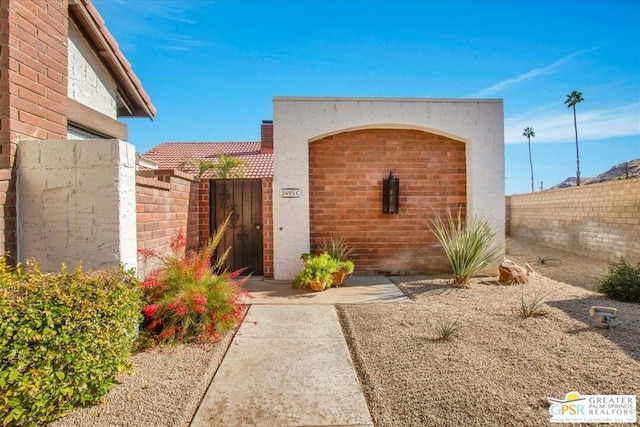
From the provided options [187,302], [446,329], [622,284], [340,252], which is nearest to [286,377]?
[187,302]

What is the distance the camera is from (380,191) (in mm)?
6984

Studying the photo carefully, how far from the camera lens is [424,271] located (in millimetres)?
7094

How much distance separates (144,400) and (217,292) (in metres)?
1.41

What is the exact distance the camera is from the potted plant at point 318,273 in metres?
5.74

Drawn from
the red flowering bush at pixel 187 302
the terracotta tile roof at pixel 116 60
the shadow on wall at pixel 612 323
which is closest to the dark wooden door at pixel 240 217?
the terracotta tile roof at pixel 116 60

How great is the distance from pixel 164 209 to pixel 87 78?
2758 mm

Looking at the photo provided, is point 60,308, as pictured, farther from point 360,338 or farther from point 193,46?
point 193,46

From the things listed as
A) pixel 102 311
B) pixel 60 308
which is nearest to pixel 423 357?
pixel 102 311

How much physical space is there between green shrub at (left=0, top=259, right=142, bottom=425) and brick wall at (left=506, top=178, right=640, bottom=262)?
10.1 metres

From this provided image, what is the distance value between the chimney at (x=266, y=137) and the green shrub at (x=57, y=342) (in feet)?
52.9

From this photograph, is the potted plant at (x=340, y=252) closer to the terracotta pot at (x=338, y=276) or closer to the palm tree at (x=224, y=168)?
the terracotta pot at (x=338, y=276)

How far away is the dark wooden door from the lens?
6.94m

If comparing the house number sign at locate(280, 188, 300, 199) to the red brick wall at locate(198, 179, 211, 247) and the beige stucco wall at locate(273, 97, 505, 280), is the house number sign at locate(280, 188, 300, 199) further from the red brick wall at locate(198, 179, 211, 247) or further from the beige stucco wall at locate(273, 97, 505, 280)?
the red brick wall at locate(198, 179, 211, 247)

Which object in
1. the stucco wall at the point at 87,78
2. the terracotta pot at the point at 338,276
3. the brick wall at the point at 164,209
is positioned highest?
the stucco wall at the point at 87,78
